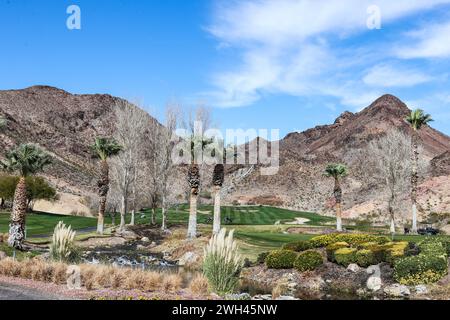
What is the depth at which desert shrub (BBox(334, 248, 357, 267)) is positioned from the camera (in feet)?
83.9

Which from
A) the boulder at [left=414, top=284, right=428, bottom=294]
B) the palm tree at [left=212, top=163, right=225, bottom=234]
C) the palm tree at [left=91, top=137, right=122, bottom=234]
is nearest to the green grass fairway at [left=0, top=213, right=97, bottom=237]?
the palm tree at [left=91, top=137, right=122, bottom=234]

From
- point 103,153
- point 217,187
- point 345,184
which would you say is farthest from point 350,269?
point 345,184

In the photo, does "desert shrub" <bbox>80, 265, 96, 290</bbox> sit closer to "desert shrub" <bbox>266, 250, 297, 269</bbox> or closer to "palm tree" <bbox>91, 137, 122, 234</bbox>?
"desert shrub" <bbox>266, 250, 297, 269</bbox>

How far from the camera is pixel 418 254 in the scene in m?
24.8

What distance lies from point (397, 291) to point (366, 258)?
3769 millimetres

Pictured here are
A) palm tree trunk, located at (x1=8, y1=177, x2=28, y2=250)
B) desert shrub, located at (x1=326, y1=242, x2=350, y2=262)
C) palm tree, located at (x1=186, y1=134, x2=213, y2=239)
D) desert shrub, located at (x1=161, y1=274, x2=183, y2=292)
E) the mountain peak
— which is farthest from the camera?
the mountain peak

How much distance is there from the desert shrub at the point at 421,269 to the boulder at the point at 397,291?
81 cm

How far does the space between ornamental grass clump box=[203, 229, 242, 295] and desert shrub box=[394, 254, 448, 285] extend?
10593 millimetres

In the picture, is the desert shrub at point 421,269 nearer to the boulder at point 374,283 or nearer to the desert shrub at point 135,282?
the boulder at point 374,283

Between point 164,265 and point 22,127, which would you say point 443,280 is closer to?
point 164,265

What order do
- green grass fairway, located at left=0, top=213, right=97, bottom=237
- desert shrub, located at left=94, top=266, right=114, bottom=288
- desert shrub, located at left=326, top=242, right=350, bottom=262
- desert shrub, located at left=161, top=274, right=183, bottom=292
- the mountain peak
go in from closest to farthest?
desert shrub, located at left=94, top=266, right=114, bottom=288, desert shrub, located at left=161, top=274, right=183, bottom=292, desert shrub, located at left=326, top=242, right=350, bottom=262, green grass fairway, located at left=0, top=213, right=97, bottom=237, the mountain peak

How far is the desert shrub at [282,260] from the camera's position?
2644 centimetres

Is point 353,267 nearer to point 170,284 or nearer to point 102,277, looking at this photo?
point 170,284
